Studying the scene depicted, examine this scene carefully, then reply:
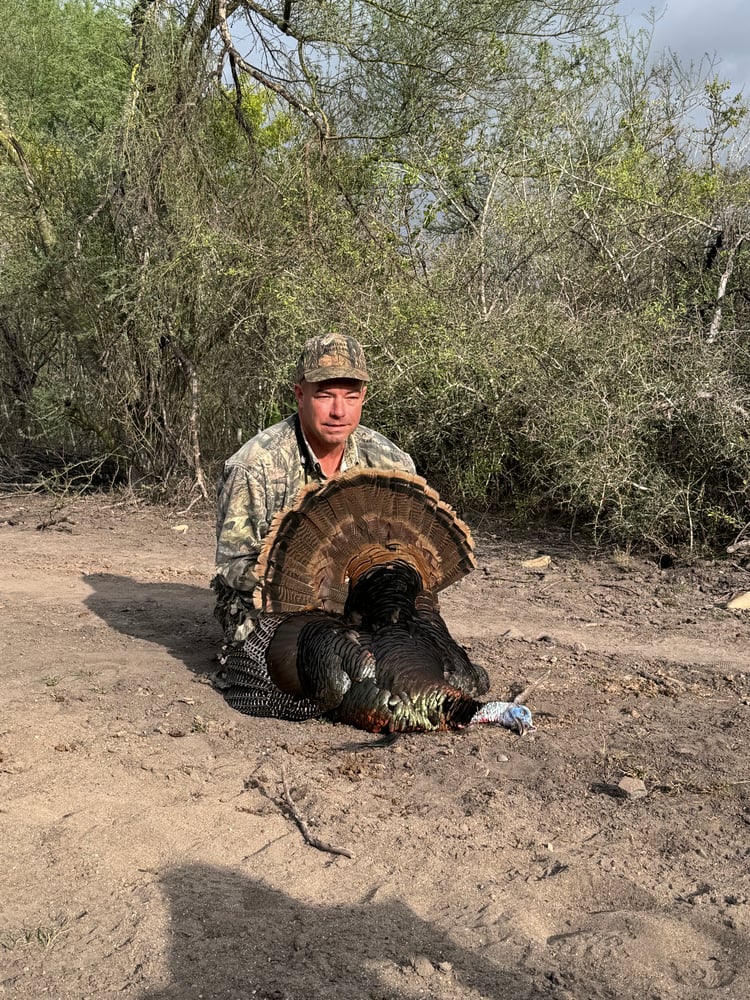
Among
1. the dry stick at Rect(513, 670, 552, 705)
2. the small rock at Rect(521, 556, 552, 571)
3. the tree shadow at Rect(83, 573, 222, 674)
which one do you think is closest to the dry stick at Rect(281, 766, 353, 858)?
the dry stick at Rect(513, 670, 552, 705)

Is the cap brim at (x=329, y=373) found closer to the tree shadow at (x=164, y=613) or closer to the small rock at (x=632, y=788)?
the tree shadow at (x=164, y=613)

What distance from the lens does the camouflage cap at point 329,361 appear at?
14.6 ft

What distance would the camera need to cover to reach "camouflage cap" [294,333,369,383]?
14.6 feet

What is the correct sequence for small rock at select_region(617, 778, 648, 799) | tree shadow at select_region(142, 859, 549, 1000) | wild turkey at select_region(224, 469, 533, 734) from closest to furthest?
1. tree shadow at select_region(142, 859, 549, 1000)
2. small rock at select_region(617, 778, 648, 799)
3. wild turkey at select_region(224, 469, 533, 734)

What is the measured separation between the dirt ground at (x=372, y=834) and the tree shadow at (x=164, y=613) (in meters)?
0.05

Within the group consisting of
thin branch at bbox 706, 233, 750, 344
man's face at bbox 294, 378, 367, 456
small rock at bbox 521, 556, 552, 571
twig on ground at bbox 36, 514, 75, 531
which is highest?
thin branch at bbox 706, 233, 750, 344

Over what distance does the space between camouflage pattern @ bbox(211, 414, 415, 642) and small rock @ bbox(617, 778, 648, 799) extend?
1.92 meters

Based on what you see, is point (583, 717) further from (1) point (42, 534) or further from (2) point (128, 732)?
(1) point (42, 534)

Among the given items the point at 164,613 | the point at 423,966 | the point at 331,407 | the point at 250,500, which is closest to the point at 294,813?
the point at 423,966

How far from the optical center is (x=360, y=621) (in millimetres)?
4184

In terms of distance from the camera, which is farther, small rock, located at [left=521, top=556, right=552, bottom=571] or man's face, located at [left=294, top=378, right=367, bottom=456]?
small rock, located at [left=521, top=556, right=552, bottom=571]

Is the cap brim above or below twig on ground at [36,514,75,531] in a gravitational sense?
above

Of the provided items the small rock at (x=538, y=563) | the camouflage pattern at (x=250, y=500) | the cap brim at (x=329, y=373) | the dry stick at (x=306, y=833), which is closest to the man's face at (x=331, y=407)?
the cap brim at (x=329, y=373)

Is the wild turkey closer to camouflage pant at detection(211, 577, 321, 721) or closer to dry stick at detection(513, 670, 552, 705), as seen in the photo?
camouflage pant at detection(211, 577, 321, 721)
